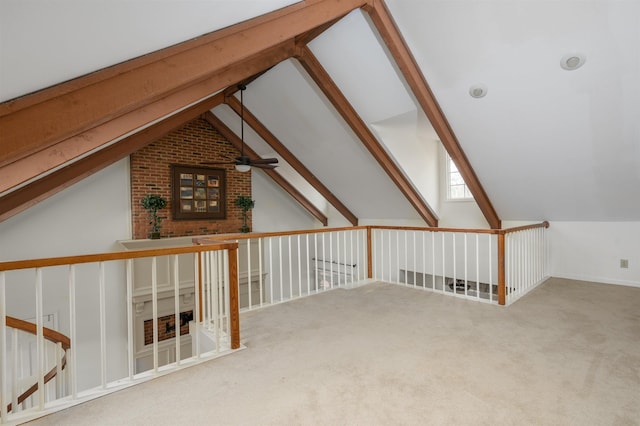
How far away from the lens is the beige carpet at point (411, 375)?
1845 mm

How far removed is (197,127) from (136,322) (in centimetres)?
393

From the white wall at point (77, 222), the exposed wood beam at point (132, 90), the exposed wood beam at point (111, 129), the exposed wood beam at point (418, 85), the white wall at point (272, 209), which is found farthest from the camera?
the white wall at point (272, 209)

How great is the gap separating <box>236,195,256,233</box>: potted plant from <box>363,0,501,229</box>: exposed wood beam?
446 centimetres

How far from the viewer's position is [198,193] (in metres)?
6.65

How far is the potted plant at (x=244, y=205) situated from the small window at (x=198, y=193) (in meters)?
0.37

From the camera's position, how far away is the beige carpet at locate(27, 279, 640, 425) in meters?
1.84

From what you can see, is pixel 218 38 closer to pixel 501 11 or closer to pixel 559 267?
pixel 501 11

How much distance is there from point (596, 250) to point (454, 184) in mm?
2239

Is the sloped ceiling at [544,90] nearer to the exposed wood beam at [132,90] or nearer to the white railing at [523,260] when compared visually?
the white railing at [523,260]

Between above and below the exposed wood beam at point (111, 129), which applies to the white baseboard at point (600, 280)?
below

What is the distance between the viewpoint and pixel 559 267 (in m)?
5.00

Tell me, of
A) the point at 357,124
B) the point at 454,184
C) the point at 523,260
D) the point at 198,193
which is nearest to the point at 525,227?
the point at 523,260

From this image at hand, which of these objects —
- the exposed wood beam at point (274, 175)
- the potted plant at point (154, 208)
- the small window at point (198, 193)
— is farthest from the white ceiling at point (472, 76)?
the potted plant at point (154, 208)

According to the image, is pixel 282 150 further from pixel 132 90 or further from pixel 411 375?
pixel 411 375
